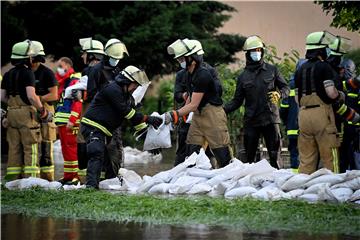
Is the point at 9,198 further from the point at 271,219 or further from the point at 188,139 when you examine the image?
the point at 271,219

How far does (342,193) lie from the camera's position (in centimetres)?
1038

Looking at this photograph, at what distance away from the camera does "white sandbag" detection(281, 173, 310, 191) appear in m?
A: 10.9

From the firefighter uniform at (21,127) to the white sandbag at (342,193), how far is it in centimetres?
469

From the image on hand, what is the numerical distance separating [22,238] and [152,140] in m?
4.18

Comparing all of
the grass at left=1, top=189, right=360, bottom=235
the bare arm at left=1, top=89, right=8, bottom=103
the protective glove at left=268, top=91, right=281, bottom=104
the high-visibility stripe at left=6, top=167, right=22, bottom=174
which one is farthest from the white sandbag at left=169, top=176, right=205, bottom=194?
the bare arm at left=1, top=89, right=8, bottom=103

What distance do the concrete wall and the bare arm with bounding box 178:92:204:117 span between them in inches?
327

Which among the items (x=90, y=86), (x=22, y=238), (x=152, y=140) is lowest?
(x=22, y=238)

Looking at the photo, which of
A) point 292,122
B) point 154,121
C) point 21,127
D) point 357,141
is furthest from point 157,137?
point 357,141

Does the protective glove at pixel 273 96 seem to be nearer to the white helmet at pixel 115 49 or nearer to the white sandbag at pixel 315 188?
the white helmet at pixel 115 49

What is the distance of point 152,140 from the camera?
480 inches

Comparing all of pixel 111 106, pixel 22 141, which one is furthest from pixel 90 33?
pixel 111 106

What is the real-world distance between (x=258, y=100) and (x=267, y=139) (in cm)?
58

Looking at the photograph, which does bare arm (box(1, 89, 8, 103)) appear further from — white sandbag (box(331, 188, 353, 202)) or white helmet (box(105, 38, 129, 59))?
white sandbag (box(331, 188, 353, 202))

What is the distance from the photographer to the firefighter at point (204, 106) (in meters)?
12.2
